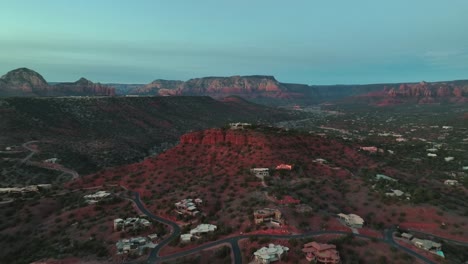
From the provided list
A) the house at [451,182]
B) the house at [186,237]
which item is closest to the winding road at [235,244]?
the house at [186,237]

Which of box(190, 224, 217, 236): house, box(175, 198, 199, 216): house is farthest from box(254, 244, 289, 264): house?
box(175, 198, 199, 216): house

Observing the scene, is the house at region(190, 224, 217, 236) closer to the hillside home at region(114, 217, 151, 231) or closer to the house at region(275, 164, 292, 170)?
the hillside home at region(114, 217, 151, 231)

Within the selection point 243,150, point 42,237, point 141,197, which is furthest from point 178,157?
point 42,237

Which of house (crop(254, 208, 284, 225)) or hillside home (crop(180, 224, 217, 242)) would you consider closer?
hillside home (crop(180, 224, 217, 242))

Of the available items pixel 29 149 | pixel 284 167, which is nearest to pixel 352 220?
pixel 284 167

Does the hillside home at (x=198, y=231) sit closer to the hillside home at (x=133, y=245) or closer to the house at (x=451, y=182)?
the hillside home at (x=133, y=245)

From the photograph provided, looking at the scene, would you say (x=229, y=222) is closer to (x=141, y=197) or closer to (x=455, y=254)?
(x=141, y=197)

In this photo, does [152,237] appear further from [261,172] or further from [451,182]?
[451,182]
